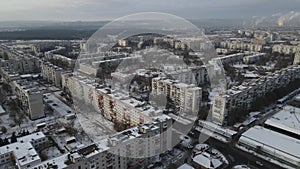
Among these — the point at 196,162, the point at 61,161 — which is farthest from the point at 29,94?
the point at 196,162

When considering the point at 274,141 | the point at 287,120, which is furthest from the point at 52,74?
the point at 287,120

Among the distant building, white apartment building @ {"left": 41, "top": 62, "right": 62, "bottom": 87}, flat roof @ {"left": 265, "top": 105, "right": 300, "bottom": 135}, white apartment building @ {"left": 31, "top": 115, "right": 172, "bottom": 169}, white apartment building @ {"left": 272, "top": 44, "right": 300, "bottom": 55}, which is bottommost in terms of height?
the distant building

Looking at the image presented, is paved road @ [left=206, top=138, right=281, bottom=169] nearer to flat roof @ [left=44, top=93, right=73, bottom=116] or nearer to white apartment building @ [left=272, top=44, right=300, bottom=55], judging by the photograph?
flat roof @ [left=44, top=93, right=73, bottom=116]

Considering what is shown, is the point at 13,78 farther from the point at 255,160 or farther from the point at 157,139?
the point at 255,160

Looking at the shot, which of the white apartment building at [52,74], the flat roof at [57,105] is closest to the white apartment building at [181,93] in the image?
the flat roof at [57,105]

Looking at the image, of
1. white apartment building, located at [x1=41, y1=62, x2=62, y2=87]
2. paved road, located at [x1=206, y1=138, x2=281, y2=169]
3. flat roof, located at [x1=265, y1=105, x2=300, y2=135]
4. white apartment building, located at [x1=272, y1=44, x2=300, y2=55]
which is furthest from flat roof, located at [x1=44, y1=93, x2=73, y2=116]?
white apartment building, located at [x1=272, y1=44, x2=300, y2=55]

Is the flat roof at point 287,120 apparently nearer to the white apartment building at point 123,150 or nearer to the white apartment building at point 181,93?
the white apartment building at point 181,93
